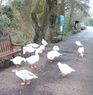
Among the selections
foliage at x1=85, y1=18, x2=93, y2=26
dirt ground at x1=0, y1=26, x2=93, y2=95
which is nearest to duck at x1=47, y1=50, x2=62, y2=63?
dirt ground at x1=0, y1=26, x2=93, y2=95

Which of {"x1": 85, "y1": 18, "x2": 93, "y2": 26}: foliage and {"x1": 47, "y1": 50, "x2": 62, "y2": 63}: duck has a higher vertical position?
{"x1": 85, "y1": 18, "x2": 93, "y2": 26}: foliage

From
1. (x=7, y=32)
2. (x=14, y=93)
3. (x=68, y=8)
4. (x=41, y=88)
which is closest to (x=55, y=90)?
(x=41, y=88)

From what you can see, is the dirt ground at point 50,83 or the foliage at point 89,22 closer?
the dirt ground at point 50,83

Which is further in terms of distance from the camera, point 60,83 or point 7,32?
point 7,32

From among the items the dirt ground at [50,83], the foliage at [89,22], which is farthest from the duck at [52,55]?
the foliage at [89,22]

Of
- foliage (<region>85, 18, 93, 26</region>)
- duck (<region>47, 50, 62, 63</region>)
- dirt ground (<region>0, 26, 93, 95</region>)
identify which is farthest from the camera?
foliage (<region>85, 18, 93, 26</region>)

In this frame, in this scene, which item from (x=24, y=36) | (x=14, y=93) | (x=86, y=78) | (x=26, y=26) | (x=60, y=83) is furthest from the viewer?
(x=26, y=26)

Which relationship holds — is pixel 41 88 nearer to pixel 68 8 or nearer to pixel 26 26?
pixel 26 26

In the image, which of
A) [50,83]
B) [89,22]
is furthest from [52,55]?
[89,22]

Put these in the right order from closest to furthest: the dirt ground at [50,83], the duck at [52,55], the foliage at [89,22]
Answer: the dirt ground at [50,83]
the duck at [52,55]
the foliage at [89,22]

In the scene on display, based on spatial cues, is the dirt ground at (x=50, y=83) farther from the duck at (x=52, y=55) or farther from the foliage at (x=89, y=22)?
the foliage at (x=89, y=22)

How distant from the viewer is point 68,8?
1623 centimetres

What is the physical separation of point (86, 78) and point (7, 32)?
7.03 m

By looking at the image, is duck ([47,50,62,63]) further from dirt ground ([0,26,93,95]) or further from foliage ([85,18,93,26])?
foliage ([85,18,93,26])
